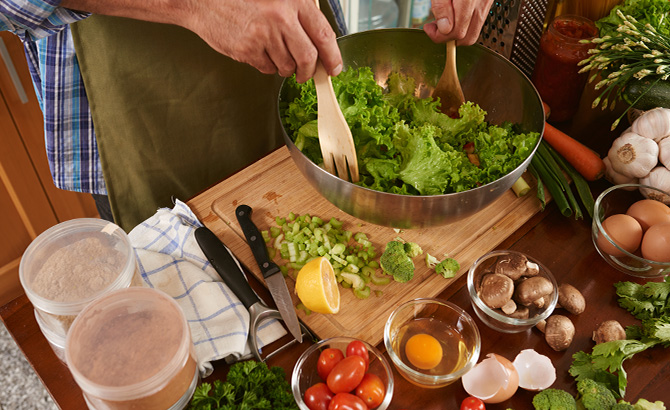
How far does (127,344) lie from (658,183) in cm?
125

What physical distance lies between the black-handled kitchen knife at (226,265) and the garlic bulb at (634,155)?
3.15ft

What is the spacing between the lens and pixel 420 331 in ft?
3.78

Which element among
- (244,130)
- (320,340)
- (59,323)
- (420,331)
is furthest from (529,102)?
(59,323)

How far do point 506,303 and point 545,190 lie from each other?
434 millimetres

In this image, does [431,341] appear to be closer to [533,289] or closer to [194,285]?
[533,289]

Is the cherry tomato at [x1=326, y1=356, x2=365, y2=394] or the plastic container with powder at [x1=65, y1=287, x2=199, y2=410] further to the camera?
the cherry tomato at [x1=326, y1=356, x2=365, y2=394]

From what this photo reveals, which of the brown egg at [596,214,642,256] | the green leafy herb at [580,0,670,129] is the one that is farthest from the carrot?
the brown egg at [596,214,642,256]

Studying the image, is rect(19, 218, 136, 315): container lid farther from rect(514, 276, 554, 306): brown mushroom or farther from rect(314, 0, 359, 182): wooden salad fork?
rect(514, 276, 554, 306): brown mushroom

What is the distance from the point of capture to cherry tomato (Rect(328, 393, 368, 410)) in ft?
3.14

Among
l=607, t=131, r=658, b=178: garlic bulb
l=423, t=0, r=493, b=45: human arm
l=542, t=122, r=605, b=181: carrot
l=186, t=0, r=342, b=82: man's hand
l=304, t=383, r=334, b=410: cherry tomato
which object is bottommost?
l=304, t=383, r=334, b=410: cherry tomato

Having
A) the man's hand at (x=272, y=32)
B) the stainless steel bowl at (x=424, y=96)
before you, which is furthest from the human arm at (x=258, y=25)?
the stainless steel bowl at (x=424, y=96)

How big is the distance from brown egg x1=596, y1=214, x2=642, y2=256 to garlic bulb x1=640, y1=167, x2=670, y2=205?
12cm

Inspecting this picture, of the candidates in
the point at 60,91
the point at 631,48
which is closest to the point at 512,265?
the point at 631,48

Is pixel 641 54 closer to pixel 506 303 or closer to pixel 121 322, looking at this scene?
pixel 506 303
